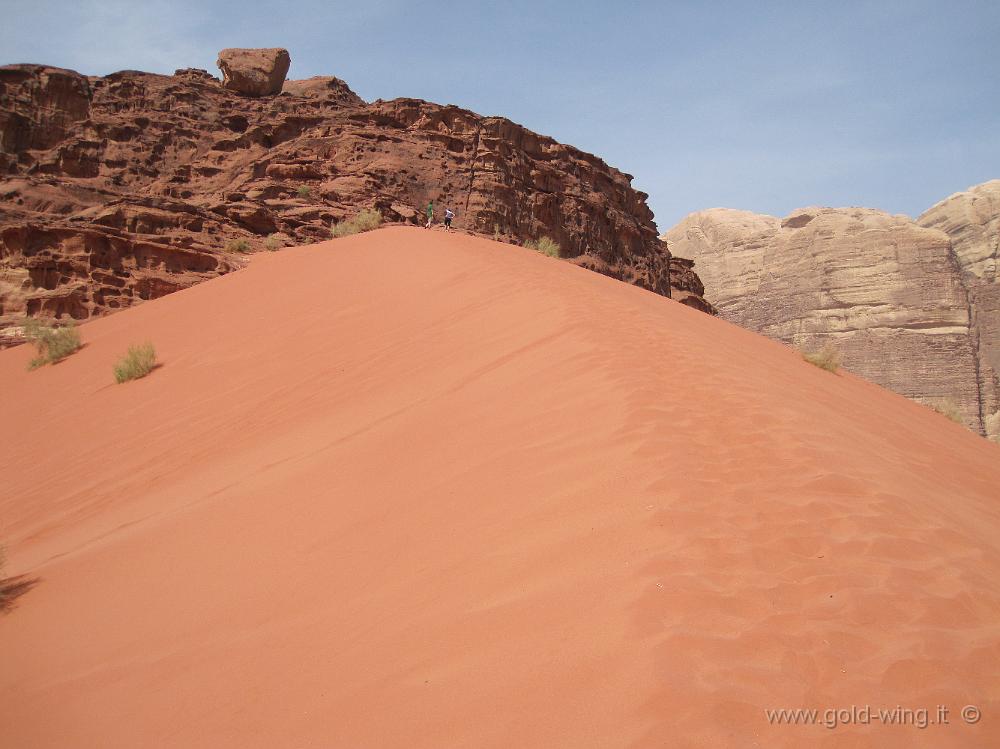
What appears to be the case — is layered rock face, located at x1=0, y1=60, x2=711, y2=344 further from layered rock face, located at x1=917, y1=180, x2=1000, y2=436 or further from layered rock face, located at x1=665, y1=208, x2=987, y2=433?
layered rock face, located at x1=917, y1=180, x2=1000, y2=436

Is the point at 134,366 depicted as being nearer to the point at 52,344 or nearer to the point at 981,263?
the point at 52,344

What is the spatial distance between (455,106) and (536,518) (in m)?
28.4

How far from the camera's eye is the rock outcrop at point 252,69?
31.5m

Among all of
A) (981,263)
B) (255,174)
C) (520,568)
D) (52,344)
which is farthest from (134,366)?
(981,263)

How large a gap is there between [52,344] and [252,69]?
25053 millimetres

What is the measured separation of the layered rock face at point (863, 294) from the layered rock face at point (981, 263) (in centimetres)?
73

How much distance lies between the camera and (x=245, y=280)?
43.3 feet

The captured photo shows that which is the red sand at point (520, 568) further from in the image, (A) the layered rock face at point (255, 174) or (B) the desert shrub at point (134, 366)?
(A) the layered rock face at point (255, 174)

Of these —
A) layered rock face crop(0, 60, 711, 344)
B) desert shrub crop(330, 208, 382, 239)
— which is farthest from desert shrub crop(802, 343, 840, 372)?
layered rock face crop(0, 60, 711, 344)

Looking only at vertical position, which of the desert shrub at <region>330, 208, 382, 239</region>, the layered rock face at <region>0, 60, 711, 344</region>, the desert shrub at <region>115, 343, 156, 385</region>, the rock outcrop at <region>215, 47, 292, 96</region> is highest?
the rock outcrop at <region>215, 47, 292, 96</region>

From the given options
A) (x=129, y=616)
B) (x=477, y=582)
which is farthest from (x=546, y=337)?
(x=129, y=616)

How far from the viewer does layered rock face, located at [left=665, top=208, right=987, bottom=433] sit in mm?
47688

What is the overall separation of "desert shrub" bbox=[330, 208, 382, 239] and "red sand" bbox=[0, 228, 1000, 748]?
37.3 feet

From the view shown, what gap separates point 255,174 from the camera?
23.7 metres
